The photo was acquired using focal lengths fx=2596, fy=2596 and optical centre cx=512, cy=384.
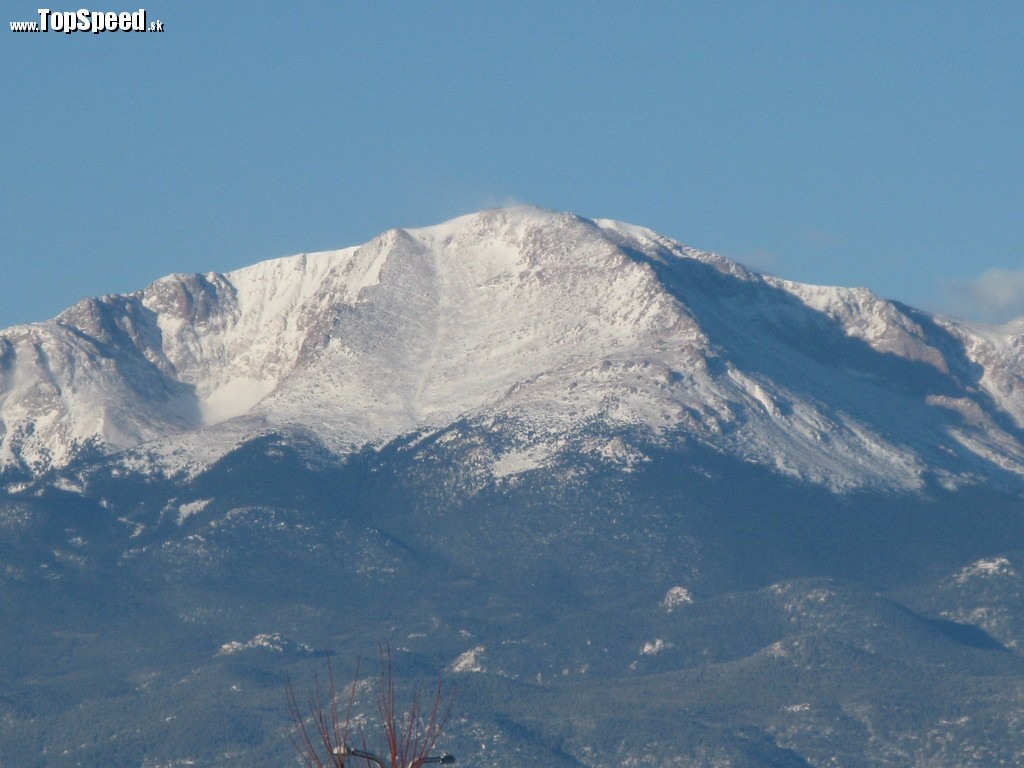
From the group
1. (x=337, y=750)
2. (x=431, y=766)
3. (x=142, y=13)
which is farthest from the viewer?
(x=142, y=13)

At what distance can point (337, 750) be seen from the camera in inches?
1949

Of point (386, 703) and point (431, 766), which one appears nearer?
point (386, 703)

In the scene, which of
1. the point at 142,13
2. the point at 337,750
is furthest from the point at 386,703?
the point at 142,13

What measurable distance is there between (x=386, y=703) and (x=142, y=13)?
278ft

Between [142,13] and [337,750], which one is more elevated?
[142,13]

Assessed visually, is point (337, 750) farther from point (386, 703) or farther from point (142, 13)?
point (142, 13)

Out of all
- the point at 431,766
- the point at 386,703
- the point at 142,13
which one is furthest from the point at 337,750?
the point at 142,13

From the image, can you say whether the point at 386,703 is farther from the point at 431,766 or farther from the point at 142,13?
the point at 142,13

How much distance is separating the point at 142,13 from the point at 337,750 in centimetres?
8719

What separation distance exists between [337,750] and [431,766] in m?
8.31

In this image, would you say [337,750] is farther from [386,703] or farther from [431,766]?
[431,766]

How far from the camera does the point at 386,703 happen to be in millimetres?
51969

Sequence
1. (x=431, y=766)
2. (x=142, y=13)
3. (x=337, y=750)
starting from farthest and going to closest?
(x=142, y=13) < (x=431, y=766) < (x=337, y=750)

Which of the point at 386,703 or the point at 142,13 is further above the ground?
the point at 142,13
